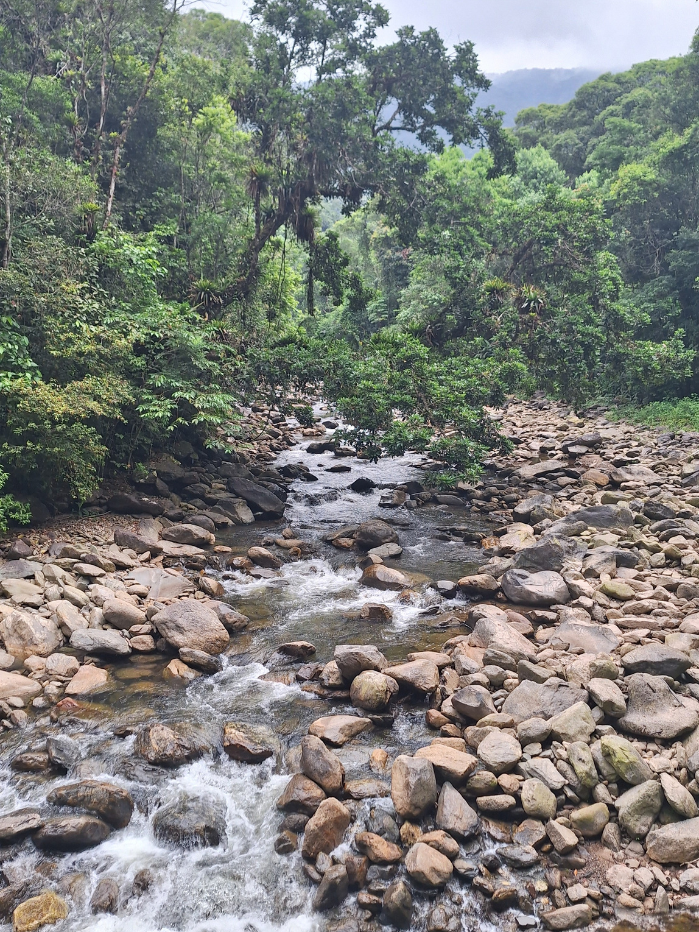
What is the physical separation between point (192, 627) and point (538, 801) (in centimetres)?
449

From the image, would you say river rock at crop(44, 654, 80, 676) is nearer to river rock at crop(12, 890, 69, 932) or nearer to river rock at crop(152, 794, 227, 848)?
river rock at crop(152, 794, 227, 848)

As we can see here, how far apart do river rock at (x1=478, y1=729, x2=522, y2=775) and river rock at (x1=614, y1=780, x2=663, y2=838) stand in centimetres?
82

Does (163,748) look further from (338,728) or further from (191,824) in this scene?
(338,728)

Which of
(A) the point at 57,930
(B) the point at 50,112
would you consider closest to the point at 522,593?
(A) the point at 57,930

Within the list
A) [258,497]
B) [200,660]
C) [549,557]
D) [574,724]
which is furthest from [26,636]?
[549,557]

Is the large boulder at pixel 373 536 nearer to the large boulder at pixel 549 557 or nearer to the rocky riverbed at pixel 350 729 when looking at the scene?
the rocky riverbed at pixel 350 729

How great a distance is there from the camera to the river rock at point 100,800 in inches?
187

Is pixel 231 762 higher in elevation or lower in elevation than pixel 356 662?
lower

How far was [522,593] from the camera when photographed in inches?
327

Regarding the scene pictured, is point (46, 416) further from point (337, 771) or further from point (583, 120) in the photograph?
point (583, 120)

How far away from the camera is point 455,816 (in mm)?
4547

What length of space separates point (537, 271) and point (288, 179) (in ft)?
25.1

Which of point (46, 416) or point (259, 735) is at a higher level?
point (46, 416)

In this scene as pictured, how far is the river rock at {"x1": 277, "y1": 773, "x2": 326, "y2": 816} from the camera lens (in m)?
4.80
